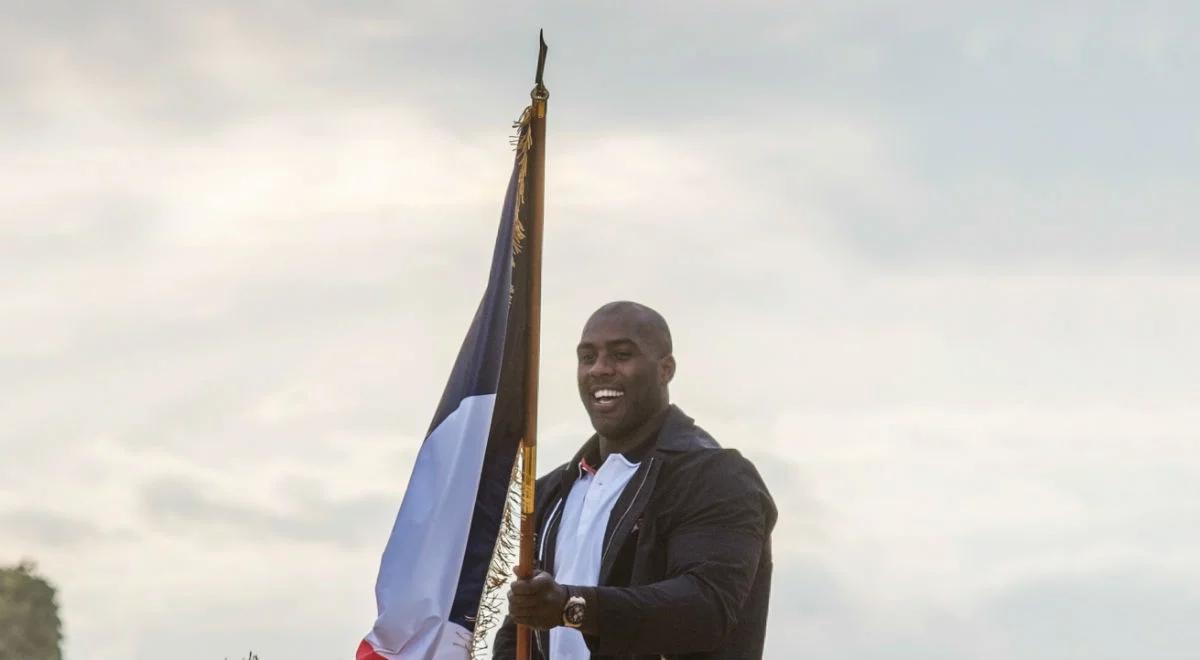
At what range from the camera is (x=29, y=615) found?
90.6 ft

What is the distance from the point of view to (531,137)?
998 centimetres

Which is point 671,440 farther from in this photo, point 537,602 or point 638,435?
point 537,602

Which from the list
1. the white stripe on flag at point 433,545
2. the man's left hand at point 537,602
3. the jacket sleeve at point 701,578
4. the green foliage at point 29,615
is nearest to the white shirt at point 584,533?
the jacket sleeve at point 701,578

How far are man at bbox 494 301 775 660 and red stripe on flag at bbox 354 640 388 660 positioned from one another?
0.93 meters

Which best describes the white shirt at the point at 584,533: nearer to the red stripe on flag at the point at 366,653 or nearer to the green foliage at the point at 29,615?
the red stripe on flag at the point at 366,653

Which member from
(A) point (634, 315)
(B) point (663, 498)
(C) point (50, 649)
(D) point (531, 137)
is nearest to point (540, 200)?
(D) point (531, 137)

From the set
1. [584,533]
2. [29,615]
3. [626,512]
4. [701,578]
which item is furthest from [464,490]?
[29,615]

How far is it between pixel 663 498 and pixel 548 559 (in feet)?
2.96

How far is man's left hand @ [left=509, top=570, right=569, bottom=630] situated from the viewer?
9102mm

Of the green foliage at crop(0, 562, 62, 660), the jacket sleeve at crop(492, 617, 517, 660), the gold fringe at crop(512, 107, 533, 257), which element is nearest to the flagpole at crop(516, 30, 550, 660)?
the gold fringe at crop(512, 107, 533, 257)

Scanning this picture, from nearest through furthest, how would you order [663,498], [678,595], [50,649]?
1. [678,595]
2. [663,498]
3. [50,649]

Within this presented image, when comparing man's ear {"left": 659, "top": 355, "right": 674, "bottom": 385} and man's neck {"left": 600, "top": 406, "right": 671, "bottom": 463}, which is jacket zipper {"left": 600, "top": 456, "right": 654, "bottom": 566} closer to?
man's neck {"left": 600, "top": 406, "right": 671, "bottom": 463}

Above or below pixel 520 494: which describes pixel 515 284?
above

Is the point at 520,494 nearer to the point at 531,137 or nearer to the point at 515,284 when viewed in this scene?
the point at 515,284
